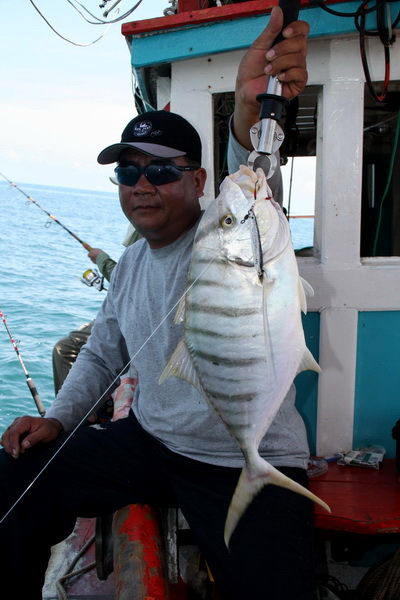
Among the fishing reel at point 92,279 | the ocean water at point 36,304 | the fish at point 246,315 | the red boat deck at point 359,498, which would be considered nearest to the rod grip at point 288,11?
the fish at point 246,315

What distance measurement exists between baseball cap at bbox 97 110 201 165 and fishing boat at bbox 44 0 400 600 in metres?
0.63

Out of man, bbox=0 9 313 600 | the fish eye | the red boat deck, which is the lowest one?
the red boat deck

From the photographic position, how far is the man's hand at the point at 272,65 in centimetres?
183

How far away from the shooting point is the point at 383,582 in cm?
240

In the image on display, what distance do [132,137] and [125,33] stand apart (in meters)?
0.84

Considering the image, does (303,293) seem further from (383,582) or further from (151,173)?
(383,582)

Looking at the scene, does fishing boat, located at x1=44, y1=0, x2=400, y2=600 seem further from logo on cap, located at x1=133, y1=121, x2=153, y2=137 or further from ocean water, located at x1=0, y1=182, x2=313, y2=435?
ocean water, located at x1=0, y1=182, x2=313, y2=435

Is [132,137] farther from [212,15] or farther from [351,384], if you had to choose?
[351,384]

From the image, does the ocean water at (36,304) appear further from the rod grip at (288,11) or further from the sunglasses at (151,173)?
the rod grip at (288,11)

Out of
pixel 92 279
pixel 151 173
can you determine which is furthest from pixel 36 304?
pixel 151 173

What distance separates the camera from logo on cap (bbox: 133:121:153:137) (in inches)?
92.0

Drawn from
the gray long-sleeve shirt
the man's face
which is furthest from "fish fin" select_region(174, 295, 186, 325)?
the man's face

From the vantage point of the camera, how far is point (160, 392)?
92.7 inches

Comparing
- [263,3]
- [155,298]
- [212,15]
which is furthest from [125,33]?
[155,298]
